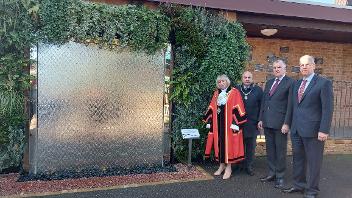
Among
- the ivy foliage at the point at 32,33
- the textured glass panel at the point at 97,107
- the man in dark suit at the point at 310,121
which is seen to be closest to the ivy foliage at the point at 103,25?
the ivy foliage at the point at 32,33

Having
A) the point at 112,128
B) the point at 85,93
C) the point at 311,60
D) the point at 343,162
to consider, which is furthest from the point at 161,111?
the point at 343,162

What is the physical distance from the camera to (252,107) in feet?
19.0

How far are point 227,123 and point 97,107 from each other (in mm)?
2113

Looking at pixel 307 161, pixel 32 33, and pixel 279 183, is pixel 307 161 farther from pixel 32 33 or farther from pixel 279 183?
pixel 32 33

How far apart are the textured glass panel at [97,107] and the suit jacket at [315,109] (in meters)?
2.37

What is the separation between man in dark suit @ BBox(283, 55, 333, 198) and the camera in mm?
4598

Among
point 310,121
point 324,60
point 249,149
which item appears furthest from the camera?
point 324,60

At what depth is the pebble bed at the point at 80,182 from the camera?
4879 millimetres

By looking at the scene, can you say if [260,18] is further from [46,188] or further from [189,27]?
[46,188]

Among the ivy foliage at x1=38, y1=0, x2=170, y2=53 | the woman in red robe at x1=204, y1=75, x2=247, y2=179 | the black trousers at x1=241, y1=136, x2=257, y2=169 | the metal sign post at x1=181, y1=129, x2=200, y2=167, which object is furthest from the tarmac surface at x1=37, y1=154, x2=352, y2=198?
the ivy foliage at x1=38, y1=0, x2=170, y2=53

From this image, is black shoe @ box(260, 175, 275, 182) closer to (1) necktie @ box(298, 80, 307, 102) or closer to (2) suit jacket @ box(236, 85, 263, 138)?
(2) suit jacket @ box(236, 85, 263, 138)

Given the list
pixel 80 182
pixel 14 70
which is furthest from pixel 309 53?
pixel 14 70

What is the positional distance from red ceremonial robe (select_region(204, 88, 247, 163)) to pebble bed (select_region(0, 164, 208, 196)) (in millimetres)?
524

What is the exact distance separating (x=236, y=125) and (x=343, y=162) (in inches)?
114
